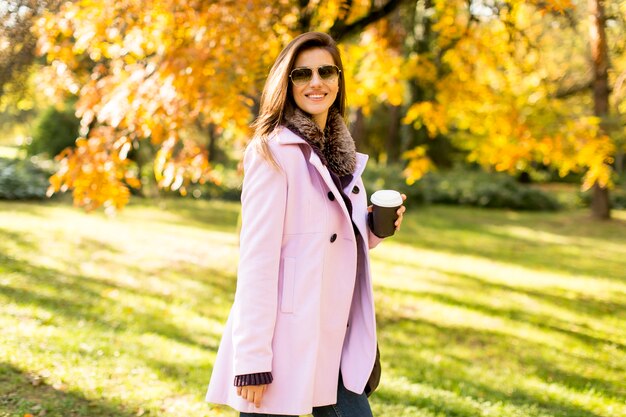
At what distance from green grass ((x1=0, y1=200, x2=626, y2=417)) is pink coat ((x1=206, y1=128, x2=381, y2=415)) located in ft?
7.17

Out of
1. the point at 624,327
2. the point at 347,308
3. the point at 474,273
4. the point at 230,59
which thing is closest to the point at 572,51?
the point at 474,273

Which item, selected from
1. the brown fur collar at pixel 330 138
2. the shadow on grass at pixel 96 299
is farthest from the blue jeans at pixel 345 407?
the shadow on grass at pixel 96 299

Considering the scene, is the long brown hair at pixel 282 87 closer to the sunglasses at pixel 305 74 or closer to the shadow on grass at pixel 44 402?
the sunglasses at pixel 305 74

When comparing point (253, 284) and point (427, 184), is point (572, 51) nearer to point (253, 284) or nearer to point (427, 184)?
point (427, 184)

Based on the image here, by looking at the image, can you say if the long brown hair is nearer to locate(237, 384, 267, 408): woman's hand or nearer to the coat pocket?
the coat pocket

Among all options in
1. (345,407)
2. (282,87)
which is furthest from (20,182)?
(345,407)

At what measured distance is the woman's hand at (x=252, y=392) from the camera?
204cm

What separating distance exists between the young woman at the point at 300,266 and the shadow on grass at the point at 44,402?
2.13 m

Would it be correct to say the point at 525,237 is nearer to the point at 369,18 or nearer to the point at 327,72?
the point at 369,18

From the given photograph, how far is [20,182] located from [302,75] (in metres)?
14.6

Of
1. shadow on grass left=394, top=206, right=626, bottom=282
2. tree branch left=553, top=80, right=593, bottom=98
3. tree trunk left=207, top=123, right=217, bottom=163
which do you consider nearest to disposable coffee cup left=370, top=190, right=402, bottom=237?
shadow on grass left=394, top=206, right=626, bottom=282

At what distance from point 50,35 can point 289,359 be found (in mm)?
4100

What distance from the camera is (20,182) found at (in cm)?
1515

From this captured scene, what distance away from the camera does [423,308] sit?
25.9 feet
